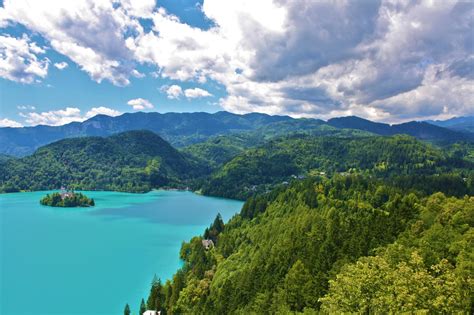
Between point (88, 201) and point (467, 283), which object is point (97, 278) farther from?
point (88, 201)

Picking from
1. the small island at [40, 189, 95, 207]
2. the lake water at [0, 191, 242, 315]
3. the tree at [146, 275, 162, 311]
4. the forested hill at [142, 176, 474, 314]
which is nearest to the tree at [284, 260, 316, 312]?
the forested hill at [142, 176, 474, 314]

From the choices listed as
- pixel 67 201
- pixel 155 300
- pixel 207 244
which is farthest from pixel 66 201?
pixel 155 300

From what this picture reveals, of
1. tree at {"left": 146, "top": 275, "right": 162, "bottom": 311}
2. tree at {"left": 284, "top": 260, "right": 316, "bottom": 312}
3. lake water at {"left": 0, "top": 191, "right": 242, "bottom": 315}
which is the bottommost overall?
lake water at {"left": 0, "top": 191, "right": 242, "bottom": 315}

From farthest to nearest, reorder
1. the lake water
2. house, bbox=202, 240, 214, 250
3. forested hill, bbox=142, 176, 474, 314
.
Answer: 1. house, bbox=202, 240, 214, 250
2. the lake water
3. forested hill, bbox=142, 176, 474, 314

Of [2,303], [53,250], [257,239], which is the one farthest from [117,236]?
[257,239]

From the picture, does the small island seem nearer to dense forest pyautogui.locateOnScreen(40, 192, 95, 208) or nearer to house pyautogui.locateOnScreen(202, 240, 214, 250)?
dense forest pyautogui.locateOnScreen(40, 192, 95, 208)

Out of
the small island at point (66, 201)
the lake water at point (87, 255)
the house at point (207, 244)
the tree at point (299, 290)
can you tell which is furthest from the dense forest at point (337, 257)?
the small island at point (66, 201)
